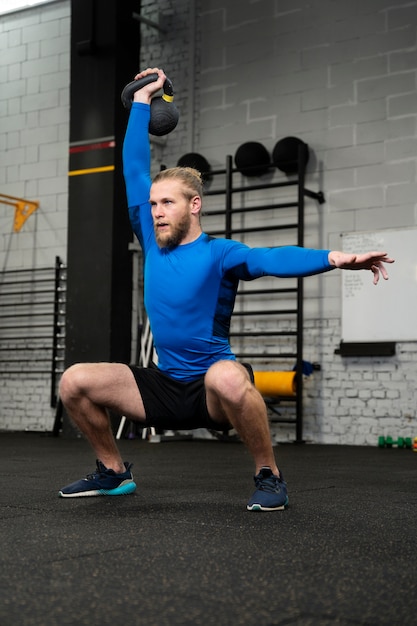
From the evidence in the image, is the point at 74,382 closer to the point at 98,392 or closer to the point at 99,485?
the point at 98,392

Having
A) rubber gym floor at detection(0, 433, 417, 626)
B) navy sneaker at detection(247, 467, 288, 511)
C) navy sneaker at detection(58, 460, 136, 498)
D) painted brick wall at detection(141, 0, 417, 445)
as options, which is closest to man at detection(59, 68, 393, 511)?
navy sneaker at detection(247, 467, 288, 511)

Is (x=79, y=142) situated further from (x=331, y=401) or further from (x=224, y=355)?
(x=224, y=355)

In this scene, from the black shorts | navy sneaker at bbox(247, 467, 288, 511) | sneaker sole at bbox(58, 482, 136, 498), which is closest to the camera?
navy sneaker at bbox(247, 467, 288, 511)

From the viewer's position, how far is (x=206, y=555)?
187 centimetres

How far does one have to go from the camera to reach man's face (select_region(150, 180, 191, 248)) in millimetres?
2795

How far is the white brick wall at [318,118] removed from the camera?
267 inches

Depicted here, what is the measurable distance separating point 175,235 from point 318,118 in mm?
4754

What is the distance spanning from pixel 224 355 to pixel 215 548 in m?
0.95

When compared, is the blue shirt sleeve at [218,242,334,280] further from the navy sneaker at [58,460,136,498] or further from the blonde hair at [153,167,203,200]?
the navy sneaker at [58,460,136,498]

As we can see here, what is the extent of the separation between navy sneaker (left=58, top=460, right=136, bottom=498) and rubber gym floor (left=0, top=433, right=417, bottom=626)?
60 mm

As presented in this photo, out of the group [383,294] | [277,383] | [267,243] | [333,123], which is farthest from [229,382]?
[333,123]

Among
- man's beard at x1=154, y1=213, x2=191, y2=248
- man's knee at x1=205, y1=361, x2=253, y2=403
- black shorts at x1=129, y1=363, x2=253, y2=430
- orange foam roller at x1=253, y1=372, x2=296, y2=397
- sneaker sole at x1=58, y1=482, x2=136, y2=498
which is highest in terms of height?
man's beard at x1=154, y1=213, x2=191, y2=248

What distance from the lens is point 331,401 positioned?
272 inches

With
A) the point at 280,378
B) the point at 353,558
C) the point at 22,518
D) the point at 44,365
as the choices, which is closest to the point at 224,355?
the point at 22,518
